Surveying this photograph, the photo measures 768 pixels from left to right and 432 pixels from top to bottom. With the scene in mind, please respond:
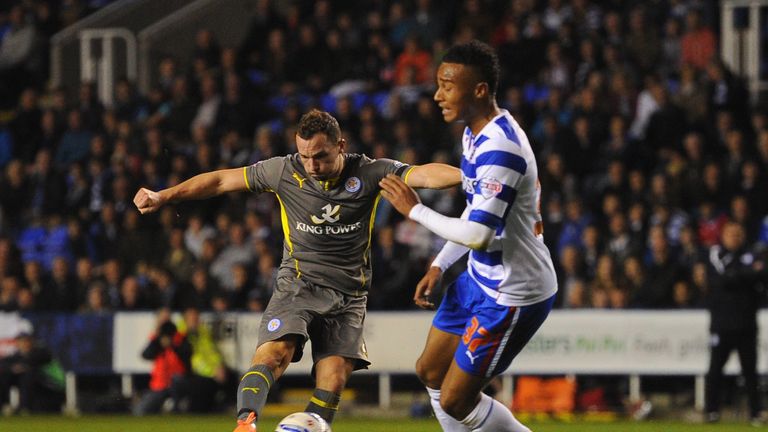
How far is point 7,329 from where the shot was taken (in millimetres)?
16312

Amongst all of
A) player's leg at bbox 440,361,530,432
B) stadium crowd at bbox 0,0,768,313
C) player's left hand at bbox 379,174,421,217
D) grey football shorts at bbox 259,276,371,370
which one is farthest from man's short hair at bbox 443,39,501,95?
stadium crowd at bbox 0,0,768,313

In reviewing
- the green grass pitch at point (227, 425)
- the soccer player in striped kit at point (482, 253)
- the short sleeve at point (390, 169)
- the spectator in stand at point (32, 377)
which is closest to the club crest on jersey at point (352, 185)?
the short sleeve at point (390, 169)

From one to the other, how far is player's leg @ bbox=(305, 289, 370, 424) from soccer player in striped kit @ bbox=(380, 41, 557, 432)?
2.09ft

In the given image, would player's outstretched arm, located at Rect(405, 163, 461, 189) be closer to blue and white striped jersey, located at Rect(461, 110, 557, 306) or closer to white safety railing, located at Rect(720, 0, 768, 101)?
blue and white striped jersey, located at Rect(461, 110, 557, 306)

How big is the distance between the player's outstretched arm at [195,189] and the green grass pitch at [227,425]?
4191mm

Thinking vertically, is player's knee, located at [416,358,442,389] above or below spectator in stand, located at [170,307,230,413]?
above

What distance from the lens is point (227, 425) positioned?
1304cm

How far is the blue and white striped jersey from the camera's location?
22.0ft

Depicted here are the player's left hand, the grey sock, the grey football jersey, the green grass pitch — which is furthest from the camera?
the green grass pitch

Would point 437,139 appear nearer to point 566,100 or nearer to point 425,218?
point 566,100

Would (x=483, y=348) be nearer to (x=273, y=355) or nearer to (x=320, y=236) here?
(x=273, y=355)

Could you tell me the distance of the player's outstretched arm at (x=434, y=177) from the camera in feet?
25.6

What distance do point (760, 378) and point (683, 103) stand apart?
3519 millimetres

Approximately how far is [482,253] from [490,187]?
525 millimetres
